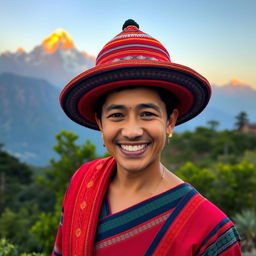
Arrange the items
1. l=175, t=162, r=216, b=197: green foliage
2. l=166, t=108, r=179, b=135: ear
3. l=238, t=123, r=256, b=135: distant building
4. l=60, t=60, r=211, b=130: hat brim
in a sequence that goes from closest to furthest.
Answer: l=60, t=60, r=211, b=130: hat brim
l=166, t=108, r=179, b=135: ear
l=175, t=162, r=216, b=197: green foliage
l=238, t=123, r=256, b=135: distant building

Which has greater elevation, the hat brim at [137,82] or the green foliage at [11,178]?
the green foliage at [11,178]

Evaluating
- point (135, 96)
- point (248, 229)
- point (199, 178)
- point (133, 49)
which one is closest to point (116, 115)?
point (135, 96)

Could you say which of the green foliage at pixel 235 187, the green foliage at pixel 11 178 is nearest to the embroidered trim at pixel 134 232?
the green foliage at pixel 235 187

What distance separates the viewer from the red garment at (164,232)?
1721mm

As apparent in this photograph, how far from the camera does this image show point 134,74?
170 centimetres

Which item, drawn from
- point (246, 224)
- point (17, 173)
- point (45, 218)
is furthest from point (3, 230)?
point (17, 173)

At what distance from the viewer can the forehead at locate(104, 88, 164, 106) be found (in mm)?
1801

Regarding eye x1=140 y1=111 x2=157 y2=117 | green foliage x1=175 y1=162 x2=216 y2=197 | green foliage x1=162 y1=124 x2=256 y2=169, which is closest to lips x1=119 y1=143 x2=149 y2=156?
eye x1=140 y1=111 x2=157 y2=117

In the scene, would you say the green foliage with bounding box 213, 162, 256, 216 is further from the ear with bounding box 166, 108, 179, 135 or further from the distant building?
the distant building

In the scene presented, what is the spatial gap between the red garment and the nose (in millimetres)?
404

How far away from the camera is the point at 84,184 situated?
7.48ft

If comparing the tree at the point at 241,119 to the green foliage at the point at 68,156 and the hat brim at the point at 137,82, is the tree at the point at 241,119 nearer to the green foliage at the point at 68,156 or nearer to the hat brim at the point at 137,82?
the green foliage at the point at 68,156

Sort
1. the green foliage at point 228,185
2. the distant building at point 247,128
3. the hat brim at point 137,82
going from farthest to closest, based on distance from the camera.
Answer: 1. the distant building at point 247,128
2. the green foliage at point 228,185
3. the hat brim at point 137,82

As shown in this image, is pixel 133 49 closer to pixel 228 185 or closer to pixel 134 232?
pixel 134 232
